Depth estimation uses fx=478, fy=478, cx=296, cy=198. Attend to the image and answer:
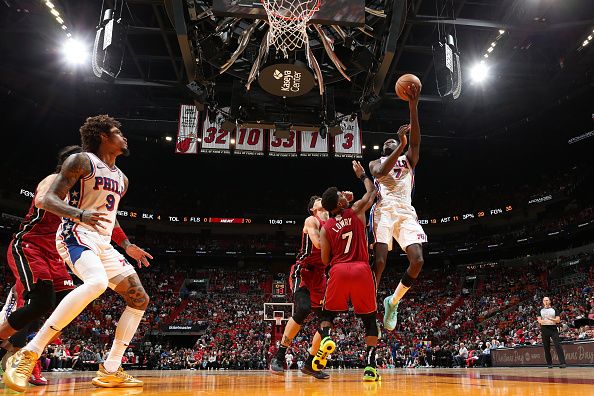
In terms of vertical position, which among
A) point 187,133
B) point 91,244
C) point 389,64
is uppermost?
point 187,133

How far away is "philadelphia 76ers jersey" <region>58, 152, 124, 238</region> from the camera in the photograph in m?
3.58

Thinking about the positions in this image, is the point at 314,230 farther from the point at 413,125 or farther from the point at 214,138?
the point at 214,138

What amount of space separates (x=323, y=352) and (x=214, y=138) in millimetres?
11856

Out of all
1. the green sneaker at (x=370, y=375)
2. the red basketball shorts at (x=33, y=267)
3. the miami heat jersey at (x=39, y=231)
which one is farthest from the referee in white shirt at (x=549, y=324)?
the miami heat jersey at (x=39, y=231)

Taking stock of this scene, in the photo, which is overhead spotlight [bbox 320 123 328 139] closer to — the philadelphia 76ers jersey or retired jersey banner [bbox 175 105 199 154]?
retired jersey banner [bbox 175 105 199 154]

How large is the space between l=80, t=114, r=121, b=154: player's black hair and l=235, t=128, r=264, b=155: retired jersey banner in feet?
38.8

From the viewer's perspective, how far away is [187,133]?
1589 cm

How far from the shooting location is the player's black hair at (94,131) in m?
3.88

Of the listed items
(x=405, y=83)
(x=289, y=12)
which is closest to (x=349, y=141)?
(x=289, y=12)

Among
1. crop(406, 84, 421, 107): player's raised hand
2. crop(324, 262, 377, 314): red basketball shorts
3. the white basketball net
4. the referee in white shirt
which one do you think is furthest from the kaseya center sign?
the referee in white shirt

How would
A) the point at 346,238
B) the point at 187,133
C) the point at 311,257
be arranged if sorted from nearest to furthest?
1. the point at 346,238
2. the point at 311,257
3. the point at 187,133

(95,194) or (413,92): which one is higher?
(413,92)

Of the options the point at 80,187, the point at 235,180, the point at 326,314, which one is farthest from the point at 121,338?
the point at 235,180

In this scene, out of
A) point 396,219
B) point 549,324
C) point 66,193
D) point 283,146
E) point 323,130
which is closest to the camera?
point 66,193
